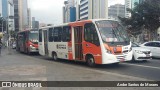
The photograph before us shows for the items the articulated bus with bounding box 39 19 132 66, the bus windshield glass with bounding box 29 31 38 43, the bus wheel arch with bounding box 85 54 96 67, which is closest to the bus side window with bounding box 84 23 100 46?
the articulated bus with bounding box 39 19 132 66

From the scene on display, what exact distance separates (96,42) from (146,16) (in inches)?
776

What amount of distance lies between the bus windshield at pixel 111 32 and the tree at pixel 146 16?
1730cm

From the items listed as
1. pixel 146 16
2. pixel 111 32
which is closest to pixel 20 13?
pixel 146 16

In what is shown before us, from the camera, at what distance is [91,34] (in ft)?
48.2

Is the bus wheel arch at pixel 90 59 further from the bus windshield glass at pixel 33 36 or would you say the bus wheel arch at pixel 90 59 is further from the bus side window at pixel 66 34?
the bus windshield glass at pixel 33 36

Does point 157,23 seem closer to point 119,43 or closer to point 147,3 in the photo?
point 147,3

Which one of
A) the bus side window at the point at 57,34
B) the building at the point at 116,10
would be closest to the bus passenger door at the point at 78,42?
the bus side window at the point at 57,34

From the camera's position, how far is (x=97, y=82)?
9844 mm

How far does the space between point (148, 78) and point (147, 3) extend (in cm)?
2252

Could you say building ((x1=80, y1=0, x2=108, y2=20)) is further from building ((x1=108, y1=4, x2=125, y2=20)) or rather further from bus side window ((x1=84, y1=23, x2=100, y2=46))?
bus side window ((x1=84, y1=23, x2=100, y2=46))

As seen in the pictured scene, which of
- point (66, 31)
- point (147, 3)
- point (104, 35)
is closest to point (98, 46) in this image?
point (104, 35)

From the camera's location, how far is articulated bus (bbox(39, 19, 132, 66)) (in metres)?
13.8

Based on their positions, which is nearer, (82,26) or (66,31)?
(82,26)

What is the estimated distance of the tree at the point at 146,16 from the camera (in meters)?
30.8
